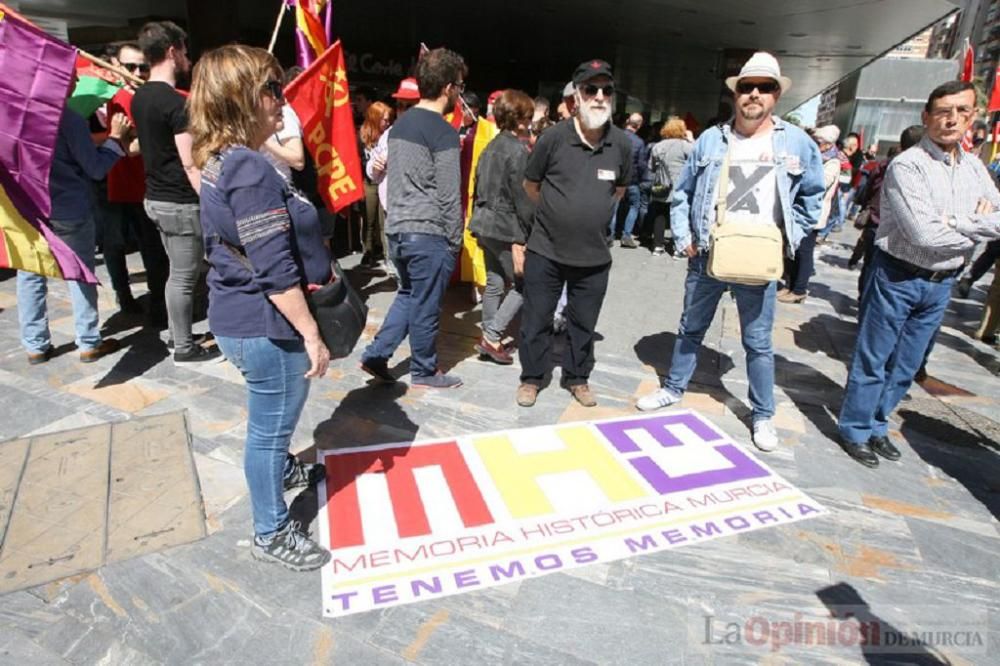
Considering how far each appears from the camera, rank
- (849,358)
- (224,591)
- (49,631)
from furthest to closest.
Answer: (849,358) → (224,591) → (49,631)

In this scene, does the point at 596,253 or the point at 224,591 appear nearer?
the point at 224,591

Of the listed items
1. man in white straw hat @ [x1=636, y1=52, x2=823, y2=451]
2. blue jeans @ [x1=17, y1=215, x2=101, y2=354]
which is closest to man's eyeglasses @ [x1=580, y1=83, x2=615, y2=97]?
man in white straw hat @ [x1=636, y1=52, x2=823, y2=451]

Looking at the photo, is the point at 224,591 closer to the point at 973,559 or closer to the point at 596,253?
the point at 596,253

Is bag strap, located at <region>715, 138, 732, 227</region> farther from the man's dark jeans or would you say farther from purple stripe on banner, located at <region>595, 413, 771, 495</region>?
purple stripe on banner, located at <region>595, 413, 771, 495</region>

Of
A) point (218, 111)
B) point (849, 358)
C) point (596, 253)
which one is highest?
point (218, 111)

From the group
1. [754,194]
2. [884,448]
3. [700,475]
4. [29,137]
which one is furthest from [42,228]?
[884,448]

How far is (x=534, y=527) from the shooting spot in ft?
8.56

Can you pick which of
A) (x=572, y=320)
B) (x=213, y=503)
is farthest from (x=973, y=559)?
(x=213, y=503)

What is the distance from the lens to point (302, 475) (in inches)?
111

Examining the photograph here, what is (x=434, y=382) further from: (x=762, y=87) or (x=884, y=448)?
(x=884, y=448)

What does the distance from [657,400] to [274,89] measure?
9.47ft

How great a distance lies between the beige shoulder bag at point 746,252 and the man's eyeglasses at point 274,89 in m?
2.32

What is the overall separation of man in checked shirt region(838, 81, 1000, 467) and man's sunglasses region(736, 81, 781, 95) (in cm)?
71

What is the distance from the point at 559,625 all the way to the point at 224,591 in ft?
4.06
